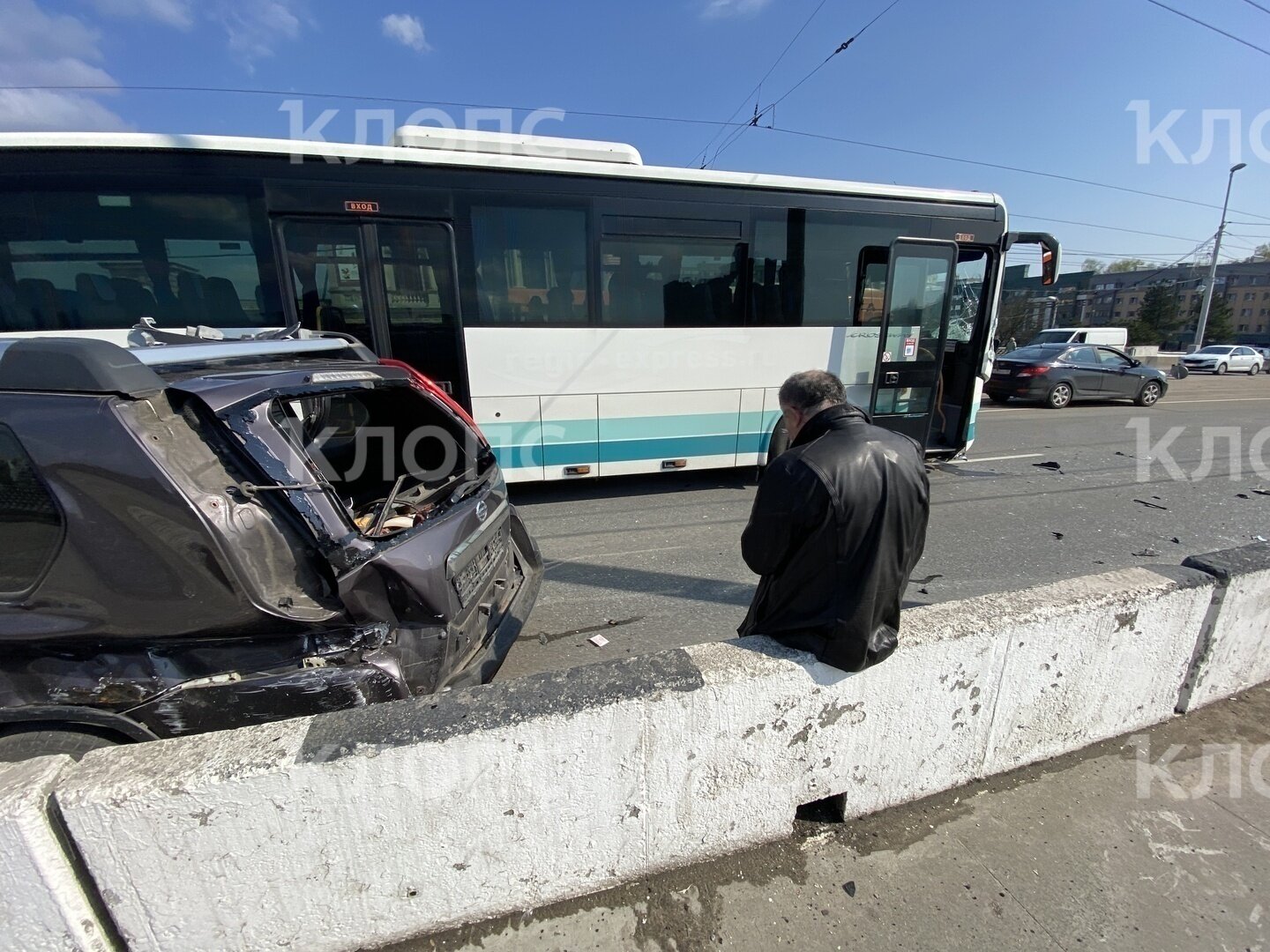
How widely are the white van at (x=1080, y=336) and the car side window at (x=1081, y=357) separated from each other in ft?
15.6

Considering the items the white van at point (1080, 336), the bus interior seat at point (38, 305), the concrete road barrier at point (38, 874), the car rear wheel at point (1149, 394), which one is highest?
the bus interior seat at point (38, 305)

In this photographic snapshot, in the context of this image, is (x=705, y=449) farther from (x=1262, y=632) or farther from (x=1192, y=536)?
(x=1192, y=536)

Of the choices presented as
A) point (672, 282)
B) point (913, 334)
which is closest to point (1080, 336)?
point (913, 334)

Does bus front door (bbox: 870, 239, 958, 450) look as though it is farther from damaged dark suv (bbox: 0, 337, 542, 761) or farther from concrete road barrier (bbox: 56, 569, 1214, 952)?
damaged dark suv (bbox: 0, 337, 542, 761)

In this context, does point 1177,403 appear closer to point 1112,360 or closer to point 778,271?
point 1112,360

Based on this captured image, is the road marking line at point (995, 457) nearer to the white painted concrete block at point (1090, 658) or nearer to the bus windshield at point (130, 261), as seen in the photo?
the white painted concrete block at point (1090, 658)

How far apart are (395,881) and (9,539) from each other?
64.6 inches

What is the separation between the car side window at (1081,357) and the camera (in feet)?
45.3

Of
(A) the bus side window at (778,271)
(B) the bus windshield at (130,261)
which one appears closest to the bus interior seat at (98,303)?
(B) the bus windshield at (130,261)

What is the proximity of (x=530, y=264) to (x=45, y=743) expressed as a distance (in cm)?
480

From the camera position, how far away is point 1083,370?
13750 mm

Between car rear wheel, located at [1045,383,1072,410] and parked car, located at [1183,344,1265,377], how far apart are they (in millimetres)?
21941

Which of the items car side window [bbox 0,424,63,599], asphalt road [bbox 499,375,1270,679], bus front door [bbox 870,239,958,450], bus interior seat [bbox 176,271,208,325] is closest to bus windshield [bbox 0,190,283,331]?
bus interior seat [bbox 176,271,208,325]

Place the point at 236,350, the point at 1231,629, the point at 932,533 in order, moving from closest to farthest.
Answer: the point at 236,350
the point at 1231,629
the point at 932,533
